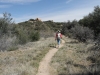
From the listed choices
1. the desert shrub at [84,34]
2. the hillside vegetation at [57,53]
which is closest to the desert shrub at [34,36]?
the hillside vegetation at [57,53]

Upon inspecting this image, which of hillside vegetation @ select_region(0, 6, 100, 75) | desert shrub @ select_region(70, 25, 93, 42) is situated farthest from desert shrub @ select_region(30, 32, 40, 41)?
desert shrub @ select_region(70, 25, 93, 42)

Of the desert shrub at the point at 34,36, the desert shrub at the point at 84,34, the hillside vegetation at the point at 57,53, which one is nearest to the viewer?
the hillside vegetation at the point at 57,53

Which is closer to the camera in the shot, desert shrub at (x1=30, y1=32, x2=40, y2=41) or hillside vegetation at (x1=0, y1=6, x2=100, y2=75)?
hillside vegetation at (x1=0, y1=6, x2=100, y2=75)

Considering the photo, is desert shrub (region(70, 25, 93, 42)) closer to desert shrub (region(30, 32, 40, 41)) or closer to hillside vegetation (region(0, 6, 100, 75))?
hillside vegetation (region(0, 6, 100, 75))

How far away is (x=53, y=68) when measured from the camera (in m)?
11.5

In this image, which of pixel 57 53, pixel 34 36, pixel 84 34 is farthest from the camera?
pixel 34 36

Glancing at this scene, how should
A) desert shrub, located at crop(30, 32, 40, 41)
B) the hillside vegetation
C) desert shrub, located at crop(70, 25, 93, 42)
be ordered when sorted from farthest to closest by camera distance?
1. desert shrub, located at crop(30, 32, 40, 41)
2. desert shrub, located at crop(70, 25, 93, 42)
3. the hillside vegetation

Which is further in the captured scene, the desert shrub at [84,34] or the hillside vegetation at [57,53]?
the desert shrub at [84,34]

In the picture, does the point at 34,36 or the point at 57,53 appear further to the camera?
the point at 34,36

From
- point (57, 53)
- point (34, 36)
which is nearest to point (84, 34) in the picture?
point (57, 53)

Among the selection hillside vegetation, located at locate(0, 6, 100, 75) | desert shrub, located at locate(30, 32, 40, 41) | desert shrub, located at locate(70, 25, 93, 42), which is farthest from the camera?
desert shrub, located at locate(30, 32, 40, 41)

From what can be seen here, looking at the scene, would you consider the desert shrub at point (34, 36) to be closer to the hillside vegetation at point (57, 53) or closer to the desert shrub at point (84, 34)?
the hillside vegetation at point (57, 53)

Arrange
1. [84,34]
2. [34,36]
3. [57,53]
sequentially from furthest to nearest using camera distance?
[34,36]
[84,34]
[57,53]

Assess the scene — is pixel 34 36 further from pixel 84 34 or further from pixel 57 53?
pixel 57 53
